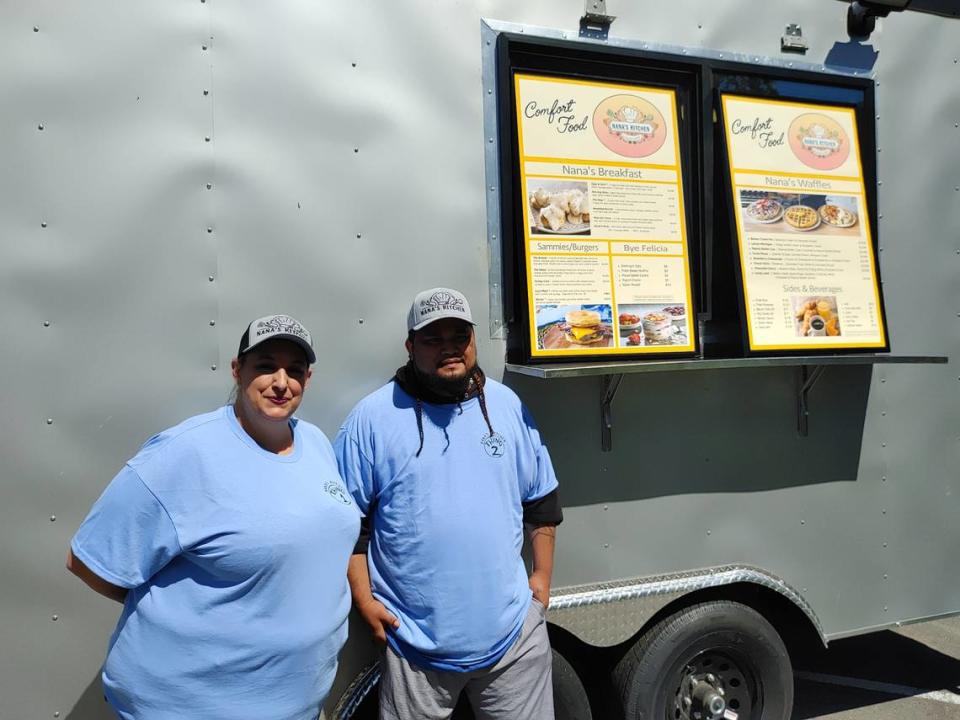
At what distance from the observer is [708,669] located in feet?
9.43

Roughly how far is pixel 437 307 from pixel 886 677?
3.51m

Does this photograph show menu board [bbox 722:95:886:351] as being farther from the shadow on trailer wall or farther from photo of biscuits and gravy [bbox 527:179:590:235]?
photo of biscuits and gravy [bbox 527:179:590:235]

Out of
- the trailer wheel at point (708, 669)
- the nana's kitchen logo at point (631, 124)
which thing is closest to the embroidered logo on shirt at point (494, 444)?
the trailer wheel at point (708, 669)

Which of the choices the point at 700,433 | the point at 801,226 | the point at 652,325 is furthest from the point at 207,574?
the point at 801,226

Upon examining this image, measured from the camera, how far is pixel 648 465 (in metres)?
2.69

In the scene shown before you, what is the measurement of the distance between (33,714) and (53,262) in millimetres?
1217

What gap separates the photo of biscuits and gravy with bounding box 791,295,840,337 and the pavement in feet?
6.28

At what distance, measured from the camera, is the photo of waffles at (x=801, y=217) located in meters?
2.90

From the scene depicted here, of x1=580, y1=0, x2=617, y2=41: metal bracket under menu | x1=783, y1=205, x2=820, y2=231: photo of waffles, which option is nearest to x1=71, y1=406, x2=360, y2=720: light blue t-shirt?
x1=580, y1=0, x2=617, y2=41: metal bracket under menu

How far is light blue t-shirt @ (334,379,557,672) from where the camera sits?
2.10 metres

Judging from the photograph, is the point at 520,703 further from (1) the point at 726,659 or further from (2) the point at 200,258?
(2) the point at 200,258

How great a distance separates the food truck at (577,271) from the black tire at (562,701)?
0.04ft

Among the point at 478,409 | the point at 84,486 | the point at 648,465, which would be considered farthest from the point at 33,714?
the point at 648,465

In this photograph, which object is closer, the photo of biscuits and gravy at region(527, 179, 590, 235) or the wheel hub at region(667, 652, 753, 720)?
the photo of biscuits and gravy at region(527, 179, 590, 235)
